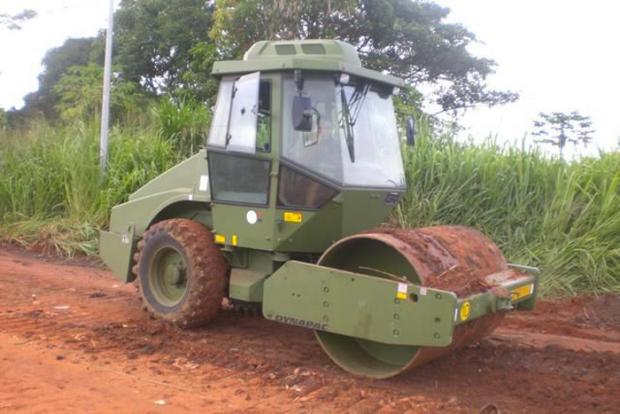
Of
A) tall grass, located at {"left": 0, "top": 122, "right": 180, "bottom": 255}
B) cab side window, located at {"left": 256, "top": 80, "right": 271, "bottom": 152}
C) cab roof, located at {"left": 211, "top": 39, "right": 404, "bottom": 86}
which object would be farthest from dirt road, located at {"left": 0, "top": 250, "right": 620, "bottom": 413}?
tall grass, located at {"left": 0, "top": 122, "right": 180, "bottom": 255}

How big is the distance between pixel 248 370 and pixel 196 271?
39.2 inches

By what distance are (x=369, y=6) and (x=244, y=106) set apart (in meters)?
13.5

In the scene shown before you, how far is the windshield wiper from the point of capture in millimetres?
5262

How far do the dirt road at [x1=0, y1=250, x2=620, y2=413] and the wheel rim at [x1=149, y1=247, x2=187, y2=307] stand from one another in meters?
0.29

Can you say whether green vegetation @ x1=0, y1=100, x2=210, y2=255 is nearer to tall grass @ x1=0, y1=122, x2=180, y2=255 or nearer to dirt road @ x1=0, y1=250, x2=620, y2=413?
tall grass @ x1=0, y1=122, x2=180, y2=255

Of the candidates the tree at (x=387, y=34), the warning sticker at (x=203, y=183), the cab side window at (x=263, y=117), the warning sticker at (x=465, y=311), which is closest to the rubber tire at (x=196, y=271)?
the warning sticker at (x=203, y=183)

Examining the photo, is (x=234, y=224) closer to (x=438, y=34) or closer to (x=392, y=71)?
(x=392, y=71)

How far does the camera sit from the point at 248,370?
5113 mm

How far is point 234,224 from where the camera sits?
561 centimetres

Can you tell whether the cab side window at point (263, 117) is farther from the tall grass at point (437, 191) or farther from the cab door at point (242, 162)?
the tall grass at point (437, 191)

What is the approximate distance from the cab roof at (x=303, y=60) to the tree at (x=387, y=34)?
27.8ft

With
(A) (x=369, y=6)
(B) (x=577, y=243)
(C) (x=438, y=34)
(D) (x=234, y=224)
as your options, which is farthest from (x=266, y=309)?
(C) (x=438, y=34)

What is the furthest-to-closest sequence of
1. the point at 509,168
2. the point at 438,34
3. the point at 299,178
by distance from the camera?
1. the point at 438,34
2. the point at 509,168
3. the point at 299,178

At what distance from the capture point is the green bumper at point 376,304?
4.38 m
